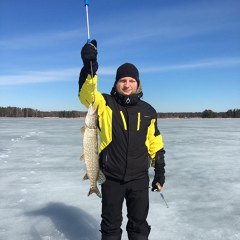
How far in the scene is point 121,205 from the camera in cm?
234

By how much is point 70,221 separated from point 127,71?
217 cm

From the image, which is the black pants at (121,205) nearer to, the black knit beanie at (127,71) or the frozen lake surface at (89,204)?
the frozen lake surface at (89,204)

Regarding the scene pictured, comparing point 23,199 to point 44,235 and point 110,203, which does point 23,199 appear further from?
point 110,203

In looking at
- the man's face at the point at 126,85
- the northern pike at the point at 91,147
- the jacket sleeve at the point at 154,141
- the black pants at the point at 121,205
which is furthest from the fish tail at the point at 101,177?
the man's face at the point at 126,85

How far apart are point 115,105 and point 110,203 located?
942 mm

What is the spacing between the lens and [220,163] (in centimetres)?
645

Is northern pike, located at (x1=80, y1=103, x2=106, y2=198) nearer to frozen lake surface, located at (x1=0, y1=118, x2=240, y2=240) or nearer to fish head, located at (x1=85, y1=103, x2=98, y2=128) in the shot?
fish head, located at (x1=85, y1=103, x2=98, y2=128)

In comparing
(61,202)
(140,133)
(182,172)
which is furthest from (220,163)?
(140,133)

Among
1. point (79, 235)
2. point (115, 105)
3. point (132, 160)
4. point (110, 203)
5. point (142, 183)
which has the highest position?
point (115, 105)

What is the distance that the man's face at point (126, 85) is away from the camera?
2361 millimetres

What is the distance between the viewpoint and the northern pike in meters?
2.00

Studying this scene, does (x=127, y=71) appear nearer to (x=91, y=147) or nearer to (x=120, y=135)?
(x=120, y=135)

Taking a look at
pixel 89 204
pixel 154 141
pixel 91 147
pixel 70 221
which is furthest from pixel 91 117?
pixel 89 204

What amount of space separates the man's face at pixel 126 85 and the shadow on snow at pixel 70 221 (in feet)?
5.89
